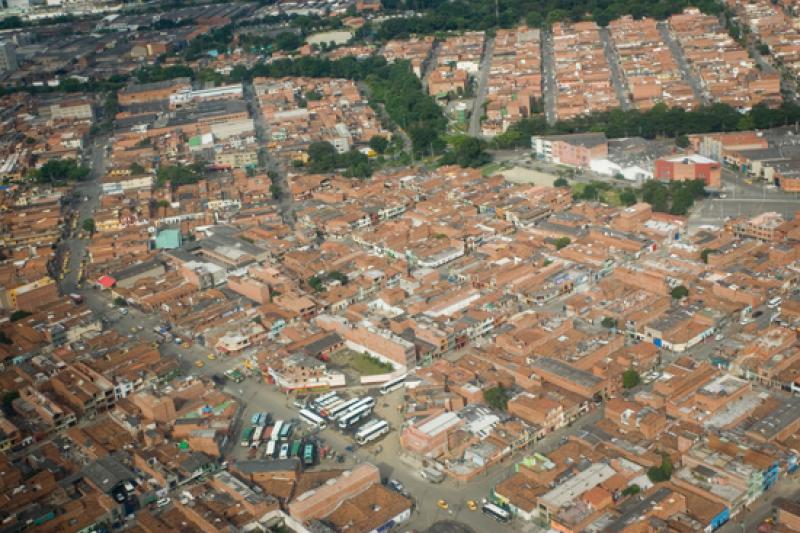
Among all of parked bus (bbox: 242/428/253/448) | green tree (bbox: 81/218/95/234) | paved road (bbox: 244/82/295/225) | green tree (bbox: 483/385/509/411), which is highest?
green tree (bbox: 483/385/509/411)

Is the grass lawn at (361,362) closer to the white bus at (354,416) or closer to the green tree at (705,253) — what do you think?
the white bus at (354,416)

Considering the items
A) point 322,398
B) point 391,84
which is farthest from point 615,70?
point 322,398

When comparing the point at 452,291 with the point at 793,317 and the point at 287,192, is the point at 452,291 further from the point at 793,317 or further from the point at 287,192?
the point at 287,192

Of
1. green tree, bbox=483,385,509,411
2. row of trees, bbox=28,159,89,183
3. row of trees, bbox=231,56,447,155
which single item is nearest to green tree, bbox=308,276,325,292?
green tree, bbox=483,385,509,411

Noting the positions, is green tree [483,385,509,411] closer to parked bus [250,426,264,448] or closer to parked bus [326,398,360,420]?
parked bus [326,398,360,420]

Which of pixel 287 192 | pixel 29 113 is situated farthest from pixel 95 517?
pixel 29 113

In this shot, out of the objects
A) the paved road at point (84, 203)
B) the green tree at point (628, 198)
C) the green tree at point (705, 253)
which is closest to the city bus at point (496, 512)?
the green tree at point (705, 253)
